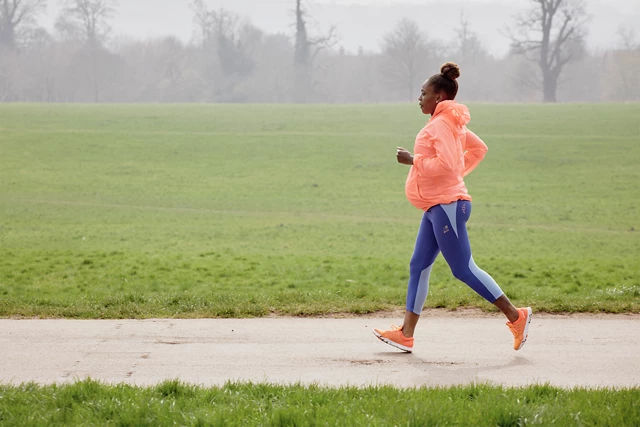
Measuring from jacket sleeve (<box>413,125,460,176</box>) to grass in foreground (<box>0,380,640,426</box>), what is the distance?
5.39ft

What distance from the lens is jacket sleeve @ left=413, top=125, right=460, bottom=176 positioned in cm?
599

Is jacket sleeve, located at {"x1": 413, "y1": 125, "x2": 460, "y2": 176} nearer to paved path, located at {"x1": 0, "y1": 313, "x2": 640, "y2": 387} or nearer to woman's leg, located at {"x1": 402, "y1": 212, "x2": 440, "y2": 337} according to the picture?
woman's leg, located at {"x1": 402, "y1": 212, "x2": 440, "y2": 337}

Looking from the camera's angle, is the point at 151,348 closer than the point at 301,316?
Yes

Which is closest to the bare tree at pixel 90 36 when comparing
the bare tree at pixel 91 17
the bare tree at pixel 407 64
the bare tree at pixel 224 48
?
the bare tree at pixel 91 17

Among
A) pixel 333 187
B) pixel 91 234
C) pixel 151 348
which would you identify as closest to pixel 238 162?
pixel 333 187

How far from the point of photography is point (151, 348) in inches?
254

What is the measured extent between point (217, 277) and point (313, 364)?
21.2 ft

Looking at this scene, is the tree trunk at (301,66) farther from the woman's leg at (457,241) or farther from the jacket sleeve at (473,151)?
the woman's leg at (457,241)

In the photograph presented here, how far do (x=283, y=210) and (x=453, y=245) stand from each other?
17701 mm

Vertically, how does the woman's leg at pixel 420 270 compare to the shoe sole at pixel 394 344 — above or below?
above

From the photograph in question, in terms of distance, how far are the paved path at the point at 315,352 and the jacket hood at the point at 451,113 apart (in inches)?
70.8

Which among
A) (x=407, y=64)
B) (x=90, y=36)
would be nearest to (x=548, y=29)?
(x=407, y=64)

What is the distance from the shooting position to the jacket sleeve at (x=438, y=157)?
236 inches

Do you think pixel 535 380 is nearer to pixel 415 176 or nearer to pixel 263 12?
pixel 415 176
